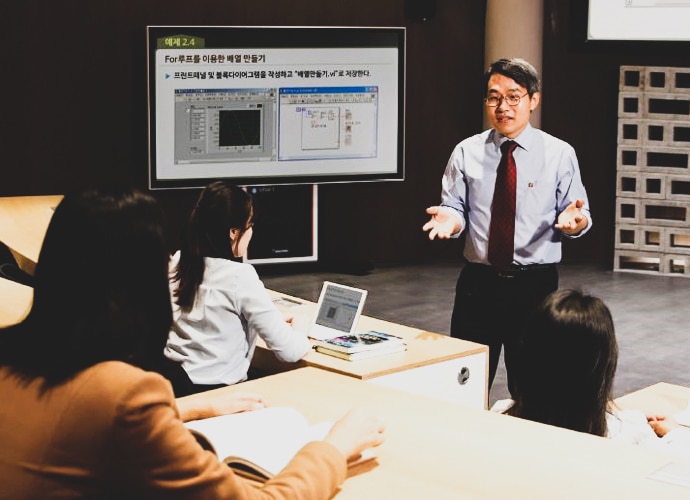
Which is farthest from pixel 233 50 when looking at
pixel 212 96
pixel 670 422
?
pixel 670 422

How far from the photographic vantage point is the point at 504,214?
13.3 ft

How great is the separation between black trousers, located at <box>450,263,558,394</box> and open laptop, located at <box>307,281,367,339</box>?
1.86ft

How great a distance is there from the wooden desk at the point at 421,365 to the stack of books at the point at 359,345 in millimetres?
22

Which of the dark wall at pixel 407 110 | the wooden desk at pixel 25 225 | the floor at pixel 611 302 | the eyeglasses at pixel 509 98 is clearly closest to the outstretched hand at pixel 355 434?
the eyeglasses at pixel 509 98

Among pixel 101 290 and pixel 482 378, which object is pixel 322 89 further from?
pixel 101 290

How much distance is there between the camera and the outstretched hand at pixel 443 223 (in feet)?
12.8

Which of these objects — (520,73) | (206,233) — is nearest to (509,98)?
(520,73)

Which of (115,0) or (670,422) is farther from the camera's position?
(115,0)

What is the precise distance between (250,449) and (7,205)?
15.7 ft

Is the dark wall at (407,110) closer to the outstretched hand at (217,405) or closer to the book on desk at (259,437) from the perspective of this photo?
the outstretched hand at (217,405)

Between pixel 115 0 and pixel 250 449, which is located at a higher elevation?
pixel 115 0

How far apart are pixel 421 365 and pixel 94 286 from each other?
2.11 metres

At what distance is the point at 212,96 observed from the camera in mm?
7383

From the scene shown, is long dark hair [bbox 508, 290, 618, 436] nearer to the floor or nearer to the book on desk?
the book on desk
